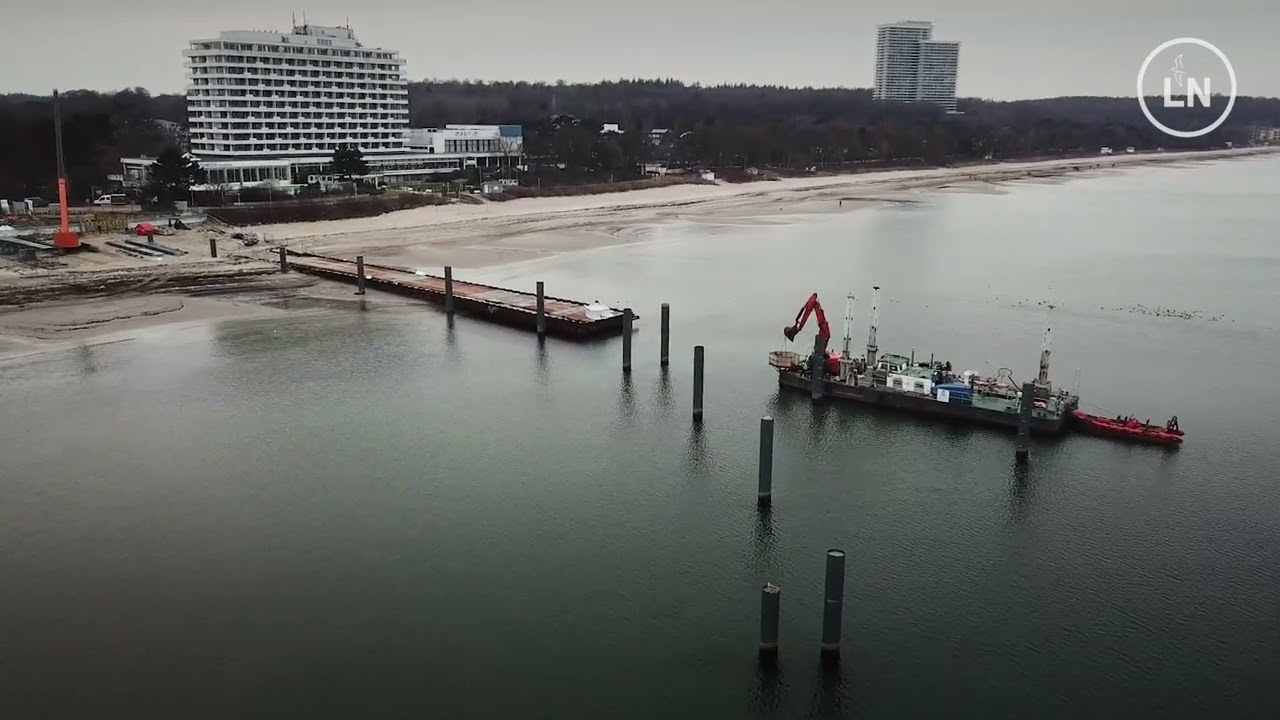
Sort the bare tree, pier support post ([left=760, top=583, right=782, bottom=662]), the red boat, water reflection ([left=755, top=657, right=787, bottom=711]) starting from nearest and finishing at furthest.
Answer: water reflection ([left=755, top=657, right=787, bottom=711]) < pier support post ([left=760, top=583, right=782, bottom=662]) < the red boat < the bare tree

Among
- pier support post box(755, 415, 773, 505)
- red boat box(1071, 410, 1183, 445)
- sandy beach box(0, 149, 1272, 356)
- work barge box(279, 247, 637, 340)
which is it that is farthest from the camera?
sandy beach box(0, 149, 1272, 356)

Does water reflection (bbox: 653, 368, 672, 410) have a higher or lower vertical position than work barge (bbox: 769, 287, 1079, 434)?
lower

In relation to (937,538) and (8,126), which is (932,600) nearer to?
(937,538)

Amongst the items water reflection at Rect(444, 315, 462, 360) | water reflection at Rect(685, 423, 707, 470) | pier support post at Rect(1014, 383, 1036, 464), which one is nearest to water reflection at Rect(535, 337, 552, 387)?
water reflection at Rect(444, 315, 462, 360)

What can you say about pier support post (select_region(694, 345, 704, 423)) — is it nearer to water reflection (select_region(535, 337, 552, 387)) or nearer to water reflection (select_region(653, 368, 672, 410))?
water reflection (select_region(653, 368, 672, 410))

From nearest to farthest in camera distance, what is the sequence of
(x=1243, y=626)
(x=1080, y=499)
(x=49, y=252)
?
(x=1243, y=626) → (x=1080, y=499) → (x=49, y=252)

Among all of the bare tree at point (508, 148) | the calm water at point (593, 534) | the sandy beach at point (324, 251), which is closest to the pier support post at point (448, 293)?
the calm water at point (593, 534)

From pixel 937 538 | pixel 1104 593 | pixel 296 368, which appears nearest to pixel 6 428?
pixel 296 368
